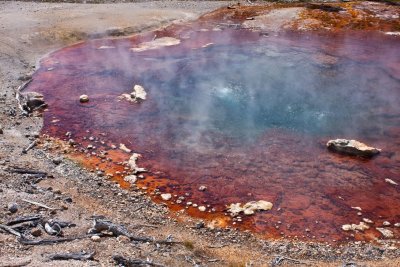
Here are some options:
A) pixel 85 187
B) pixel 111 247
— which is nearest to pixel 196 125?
pixel 85 187

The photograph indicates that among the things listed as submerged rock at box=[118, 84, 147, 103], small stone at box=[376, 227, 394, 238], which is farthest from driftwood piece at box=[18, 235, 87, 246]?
submerged rock at box=[118, 84, 147, 103]

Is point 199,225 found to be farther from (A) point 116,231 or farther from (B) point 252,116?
(B) point 252,116

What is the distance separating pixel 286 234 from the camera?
1066 centimetres

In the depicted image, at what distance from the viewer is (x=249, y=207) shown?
1158 centimetres

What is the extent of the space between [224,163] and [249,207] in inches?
95.4

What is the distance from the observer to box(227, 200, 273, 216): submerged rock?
11398 millimetres

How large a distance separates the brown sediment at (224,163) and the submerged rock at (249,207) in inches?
7.2

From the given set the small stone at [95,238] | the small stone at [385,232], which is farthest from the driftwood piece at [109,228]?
the small stone at [385,232]

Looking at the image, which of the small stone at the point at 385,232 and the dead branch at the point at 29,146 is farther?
the dead branch at the point at 29,146

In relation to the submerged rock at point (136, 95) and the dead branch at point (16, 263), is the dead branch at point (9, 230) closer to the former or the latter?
the dead branch at point (16, 263)

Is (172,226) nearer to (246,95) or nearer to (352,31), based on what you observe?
(246,95)

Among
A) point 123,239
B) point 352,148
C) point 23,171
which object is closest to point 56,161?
point 23,171

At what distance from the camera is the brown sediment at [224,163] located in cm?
1141

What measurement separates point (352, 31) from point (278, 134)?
16.7 metres
